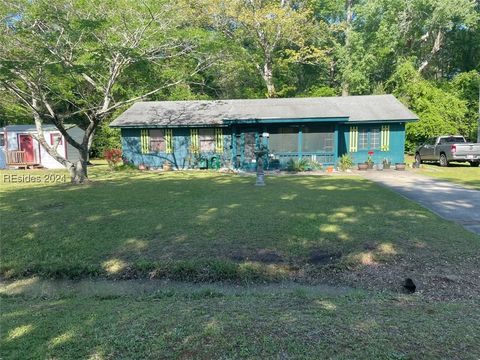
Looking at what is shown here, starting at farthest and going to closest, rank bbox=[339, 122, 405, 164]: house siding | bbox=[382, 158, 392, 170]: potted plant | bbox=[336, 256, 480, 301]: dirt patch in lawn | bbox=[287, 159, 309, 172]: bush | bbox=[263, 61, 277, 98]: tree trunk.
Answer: bbox=[263, 61, 277, 98]: tree trunk → bbox=[339, 122, 405, 164]: house siding → bbox=[382, 158, 392, 170]: potted plant → bbox=[287, 159, 309, 172]: bush → bbox=[336, 256, 480, 301]: dirt patch in lawn

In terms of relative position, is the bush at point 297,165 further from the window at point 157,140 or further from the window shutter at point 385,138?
the window at point 157,140

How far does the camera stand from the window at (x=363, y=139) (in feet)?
66.9

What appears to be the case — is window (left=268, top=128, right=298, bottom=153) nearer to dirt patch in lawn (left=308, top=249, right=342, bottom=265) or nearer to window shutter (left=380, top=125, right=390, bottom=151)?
window shutter (left=380, top=125, right=390, bottom=151)

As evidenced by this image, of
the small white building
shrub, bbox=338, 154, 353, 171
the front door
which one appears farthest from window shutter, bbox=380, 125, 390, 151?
the small white building

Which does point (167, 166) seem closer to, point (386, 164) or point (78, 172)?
point (78, 172)

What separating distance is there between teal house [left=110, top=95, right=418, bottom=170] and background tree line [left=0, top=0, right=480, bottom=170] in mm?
2238

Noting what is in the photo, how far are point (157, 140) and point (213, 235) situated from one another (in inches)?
611

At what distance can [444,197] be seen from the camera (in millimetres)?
10219

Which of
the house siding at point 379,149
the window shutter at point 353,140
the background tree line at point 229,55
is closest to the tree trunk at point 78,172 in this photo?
the background tree line at point 229,55

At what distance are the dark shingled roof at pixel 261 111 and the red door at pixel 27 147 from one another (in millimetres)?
6674

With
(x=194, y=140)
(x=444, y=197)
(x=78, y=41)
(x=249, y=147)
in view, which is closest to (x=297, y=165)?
(x=249, y=147)

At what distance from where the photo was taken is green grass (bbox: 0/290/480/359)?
2682mm

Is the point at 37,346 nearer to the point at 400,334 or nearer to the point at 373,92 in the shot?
the point at 400,334

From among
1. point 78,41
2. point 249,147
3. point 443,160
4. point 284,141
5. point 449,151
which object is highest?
point 78,41
